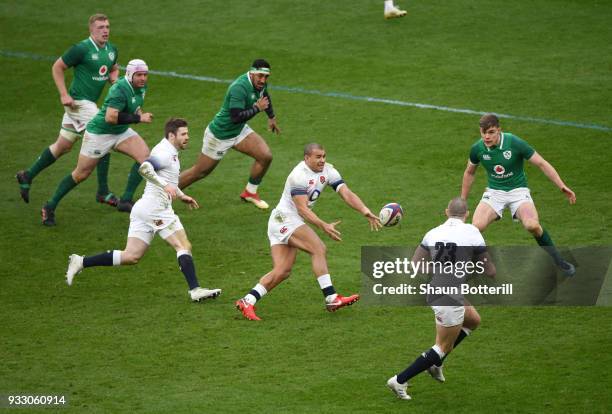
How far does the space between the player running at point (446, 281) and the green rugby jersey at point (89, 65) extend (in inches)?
301

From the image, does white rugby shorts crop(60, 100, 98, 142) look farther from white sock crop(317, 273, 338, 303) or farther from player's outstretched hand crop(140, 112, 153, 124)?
white sock crop(317, 273, 338, 303)

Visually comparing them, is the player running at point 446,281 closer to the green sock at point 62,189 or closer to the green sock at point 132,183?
the green sock at point 132,183

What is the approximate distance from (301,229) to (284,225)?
210 millimetres

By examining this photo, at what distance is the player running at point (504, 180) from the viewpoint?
12.9m

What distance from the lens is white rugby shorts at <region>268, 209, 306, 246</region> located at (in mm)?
12297

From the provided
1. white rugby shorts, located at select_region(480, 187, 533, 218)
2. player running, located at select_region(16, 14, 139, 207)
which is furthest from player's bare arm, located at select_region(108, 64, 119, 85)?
white rugby shorts, located at select_region(480, 187, 533, 218)

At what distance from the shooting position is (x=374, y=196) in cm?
1597

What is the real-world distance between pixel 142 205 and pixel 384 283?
3.17m

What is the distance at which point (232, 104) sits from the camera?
15.3 metres

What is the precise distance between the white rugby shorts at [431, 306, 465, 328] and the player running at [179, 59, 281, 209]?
585 centimetres

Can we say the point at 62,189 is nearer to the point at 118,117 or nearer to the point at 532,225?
the point at 118,117

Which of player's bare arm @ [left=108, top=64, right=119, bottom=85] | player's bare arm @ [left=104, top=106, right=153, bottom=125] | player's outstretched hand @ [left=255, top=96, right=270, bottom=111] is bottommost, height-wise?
player's bare arm @ [left=104, top=106, right=153, bottom=125]

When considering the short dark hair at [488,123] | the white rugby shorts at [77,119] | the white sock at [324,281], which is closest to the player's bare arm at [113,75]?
the white rugby shorts at [77,119]

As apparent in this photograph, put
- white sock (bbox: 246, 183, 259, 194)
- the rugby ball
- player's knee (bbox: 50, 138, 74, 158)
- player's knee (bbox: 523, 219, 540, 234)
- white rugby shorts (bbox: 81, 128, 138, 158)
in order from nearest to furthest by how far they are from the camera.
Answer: the rugby ball
player's knee (bbox: 523, 219, 540, 234)
white rugby shorts (bbox: 81, 128, 138, 158)
player's knee (bbox: 50, 138, 74, 158)
white sock (bbox: 246, 183, 259, 194)
